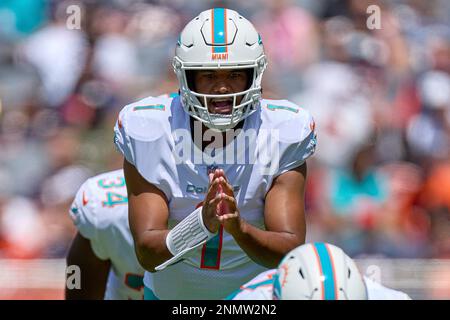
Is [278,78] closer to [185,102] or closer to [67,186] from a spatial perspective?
[67,186]

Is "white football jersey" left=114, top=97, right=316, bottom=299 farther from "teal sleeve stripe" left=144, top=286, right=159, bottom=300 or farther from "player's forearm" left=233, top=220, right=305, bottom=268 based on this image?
"player's forearm" left=233, top=220, right=305, bottom=268

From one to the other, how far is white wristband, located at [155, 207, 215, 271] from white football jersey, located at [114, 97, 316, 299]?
0.26 meters

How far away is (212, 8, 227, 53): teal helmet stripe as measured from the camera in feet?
11.7

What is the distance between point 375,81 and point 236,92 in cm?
Answer: 311

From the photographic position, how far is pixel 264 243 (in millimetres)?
3357

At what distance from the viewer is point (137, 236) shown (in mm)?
3523

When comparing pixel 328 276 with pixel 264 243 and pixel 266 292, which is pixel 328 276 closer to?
pixel 266 292

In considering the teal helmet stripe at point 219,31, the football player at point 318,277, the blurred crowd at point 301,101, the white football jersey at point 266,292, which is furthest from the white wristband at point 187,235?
the blurred crowd at point 301,101

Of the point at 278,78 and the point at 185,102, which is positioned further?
the point at 278,78

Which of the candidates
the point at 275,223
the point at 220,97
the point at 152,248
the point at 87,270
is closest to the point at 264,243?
the point at 275,223

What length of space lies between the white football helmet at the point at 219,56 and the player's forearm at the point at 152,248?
41 cm
